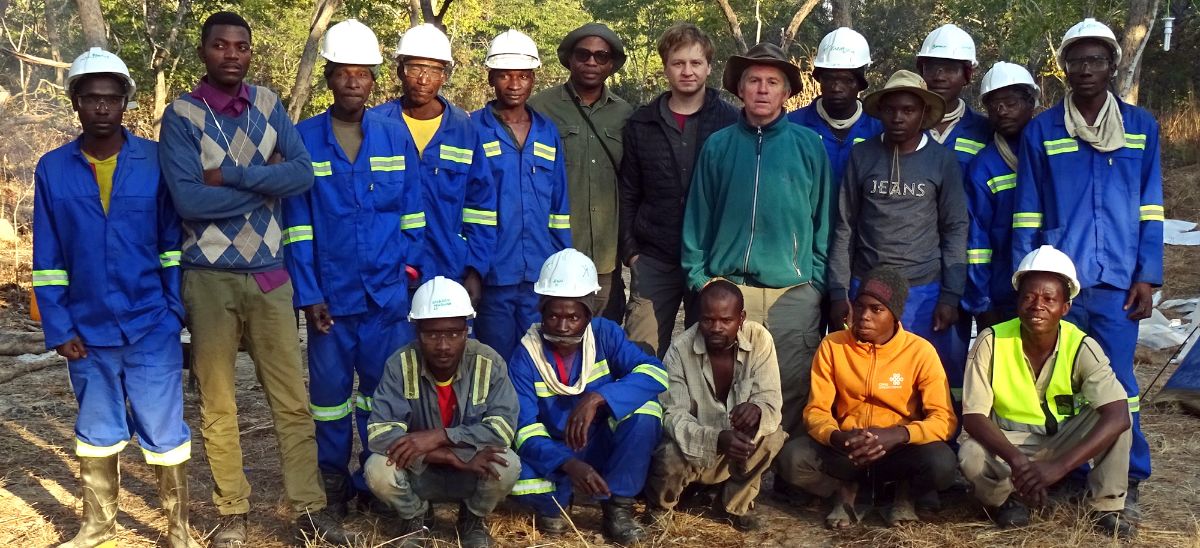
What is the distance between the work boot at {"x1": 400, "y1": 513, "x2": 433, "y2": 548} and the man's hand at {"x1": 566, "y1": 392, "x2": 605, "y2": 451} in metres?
0.71

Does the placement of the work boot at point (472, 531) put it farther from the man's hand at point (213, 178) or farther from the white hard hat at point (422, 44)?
the white hard hat at point (422, 44)

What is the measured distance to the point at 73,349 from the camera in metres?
4.30

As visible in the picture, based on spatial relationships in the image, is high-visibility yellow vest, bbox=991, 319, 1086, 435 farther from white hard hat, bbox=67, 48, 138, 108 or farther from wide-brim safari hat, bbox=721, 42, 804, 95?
white hard hat, bbox=67, 48, 138, 108

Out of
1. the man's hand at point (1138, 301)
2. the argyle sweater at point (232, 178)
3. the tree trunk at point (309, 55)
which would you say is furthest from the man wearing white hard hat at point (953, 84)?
the tree trunk at point (309, 55)

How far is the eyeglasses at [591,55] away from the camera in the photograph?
5633 mm

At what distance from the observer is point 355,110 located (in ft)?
16.4

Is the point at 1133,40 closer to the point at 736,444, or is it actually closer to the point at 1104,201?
the point at 1104,201

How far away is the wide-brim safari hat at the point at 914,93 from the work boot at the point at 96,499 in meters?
3.73

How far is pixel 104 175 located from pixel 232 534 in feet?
5.15

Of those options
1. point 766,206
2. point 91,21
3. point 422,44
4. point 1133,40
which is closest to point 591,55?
point 422,44

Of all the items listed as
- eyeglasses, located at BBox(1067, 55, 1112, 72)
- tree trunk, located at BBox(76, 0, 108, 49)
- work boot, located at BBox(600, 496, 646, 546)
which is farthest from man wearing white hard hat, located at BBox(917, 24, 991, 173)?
tree trunk, located at BBox(76, 0, 108, 49)

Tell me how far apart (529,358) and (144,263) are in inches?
64.8

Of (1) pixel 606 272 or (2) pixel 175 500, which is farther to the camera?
(1) pixel 606 272

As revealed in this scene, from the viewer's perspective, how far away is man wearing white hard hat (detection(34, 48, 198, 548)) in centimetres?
429
